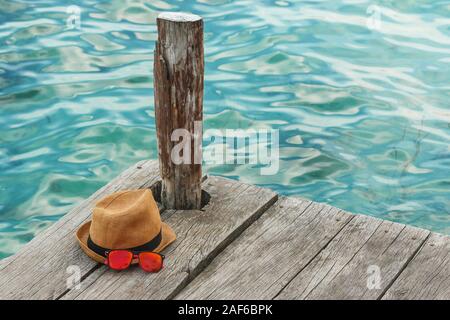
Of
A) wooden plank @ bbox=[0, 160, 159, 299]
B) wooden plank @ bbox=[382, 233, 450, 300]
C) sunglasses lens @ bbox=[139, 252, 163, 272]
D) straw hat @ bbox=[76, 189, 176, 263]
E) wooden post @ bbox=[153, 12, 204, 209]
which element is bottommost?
wooden plank @ bbox=[382, 233, 450, 300]

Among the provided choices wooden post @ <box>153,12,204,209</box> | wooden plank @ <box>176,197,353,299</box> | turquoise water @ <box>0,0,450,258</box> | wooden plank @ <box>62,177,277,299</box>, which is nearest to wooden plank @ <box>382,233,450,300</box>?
wooden plank @ <box>176,197,353,299</box>

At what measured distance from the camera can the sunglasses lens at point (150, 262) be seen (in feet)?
13.3

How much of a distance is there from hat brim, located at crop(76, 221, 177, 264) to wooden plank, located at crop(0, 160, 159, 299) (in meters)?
0.04

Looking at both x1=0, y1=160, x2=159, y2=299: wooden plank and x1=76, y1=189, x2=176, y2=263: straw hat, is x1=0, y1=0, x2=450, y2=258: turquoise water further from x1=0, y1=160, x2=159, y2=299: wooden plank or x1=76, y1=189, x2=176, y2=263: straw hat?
x1=76, y1=189, x2=176, y2=263: straw hat

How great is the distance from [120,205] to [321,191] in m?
2.65

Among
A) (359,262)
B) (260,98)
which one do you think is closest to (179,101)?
(359,262)

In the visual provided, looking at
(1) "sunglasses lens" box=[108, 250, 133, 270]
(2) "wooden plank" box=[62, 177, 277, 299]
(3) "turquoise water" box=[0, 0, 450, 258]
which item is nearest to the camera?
(2) "wooden plank" box=[62, 177, 277, 299]

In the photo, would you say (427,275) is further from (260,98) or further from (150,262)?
(260,98)

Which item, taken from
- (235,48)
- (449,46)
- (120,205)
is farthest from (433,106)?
(120,205)

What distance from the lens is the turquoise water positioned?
663cm

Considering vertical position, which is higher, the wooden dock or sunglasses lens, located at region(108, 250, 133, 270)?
sunglasses lens, located at region(108, 250, 133, 270)

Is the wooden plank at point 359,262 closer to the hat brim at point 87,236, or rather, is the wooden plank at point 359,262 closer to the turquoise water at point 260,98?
the hat brim at point 87,236

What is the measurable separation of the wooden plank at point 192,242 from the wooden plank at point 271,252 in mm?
56

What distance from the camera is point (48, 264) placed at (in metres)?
4.13
